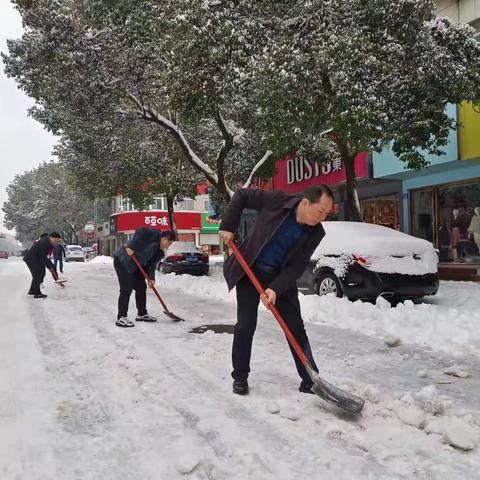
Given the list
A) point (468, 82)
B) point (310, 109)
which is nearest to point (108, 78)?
point (310, 109)

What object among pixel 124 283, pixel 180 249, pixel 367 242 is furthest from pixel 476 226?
pixel 124 283

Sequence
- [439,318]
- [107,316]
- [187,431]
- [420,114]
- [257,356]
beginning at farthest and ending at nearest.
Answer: [420,114] → [107,316] → [439,318] → [257,356] → [187,431]

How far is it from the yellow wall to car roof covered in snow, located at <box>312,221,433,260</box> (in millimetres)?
5324

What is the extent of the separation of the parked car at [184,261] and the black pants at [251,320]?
46.2 ft

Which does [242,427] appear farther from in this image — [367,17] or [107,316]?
[367,17]

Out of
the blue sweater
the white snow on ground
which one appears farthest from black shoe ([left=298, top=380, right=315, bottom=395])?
the white snow on ground

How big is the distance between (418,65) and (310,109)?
2.33 m

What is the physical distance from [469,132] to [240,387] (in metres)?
11.8

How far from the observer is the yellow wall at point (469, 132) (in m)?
12.8

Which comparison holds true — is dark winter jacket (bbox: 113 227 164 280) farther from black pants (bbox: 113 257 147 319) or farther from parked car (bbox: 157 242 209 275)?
parked car (bbox: 157 242 209 275)

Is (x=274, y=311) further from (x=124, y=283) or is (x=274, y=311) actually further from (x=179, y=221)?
(x=179, y=221)

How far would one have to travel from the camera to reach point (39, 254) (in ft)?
37.1

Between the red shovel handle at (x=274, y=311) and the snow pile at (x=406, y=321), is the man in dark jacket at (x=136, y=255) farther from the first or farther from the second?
the red shovel handle at (x=274, y=311)

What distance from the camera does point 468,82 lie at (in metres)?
9.90
